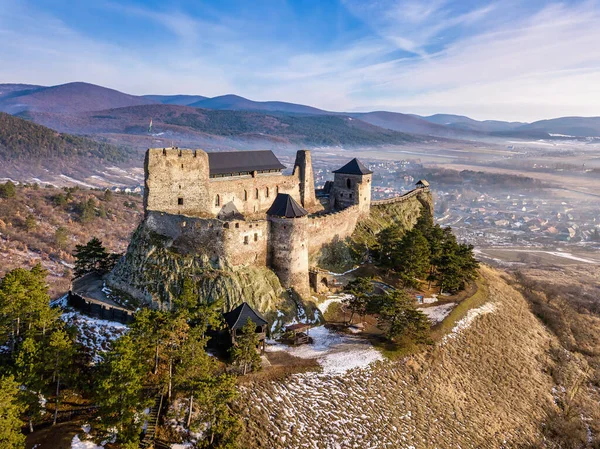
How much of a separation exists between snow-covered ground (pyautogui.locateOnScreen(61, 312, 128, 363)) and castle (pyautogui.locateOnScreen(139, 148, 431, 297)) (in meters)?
9.15

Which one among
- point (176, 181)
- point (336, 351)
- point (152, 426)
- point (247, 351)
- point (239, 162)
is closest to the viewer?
point (152, 426)

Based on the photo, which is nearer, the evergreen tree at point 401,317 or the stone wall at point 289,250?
the evergreen tree at point 401,317

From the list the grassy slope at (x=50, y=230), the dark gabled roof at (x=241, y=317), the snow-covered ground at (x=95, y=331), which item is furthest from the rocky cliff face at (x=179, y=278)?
the grassy slope at (x=50, y=230)

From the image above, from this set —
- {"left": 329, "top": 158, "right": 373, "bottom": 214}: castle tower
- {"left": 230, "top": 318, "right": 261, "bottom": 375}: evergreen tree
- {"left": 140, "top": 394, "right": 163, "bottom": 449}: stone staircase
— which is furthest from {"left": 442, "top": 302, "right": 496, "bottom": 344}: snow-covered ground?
{"left": 140, "top": 394, "right": 163, "bottom": 449}: stone staircase

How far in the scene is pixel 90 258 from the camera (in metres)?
44.0

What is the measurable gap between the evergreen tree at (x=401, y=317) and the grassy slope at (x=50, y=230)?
50548 mm

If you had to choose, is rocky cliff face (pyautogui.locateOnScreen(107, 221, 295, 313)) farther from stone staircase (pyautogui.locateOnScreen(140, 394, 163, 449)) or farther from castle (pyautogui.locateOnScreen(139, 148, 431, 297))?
stone staircase (pyautogui.locateOnScreen(140, 394, 163, 449))

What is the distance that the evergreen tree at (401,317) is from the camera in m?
36.9

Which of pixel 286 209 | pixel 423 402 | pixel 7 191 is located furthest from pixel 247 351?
pixel 7 191

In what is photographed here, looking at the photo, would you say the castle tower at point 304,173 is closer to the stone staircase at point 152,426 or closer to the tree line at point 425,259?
the tree line at point 425,259

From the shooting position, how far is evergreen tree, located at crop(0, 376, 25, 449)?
21.0 metres

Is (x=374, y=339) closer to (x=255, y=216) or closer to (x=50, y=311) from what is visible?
(x=255, y=216)

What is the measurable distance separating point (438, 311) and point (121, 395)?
33359mm

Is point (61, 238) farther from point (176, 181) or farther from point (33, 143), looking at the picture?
point (33, 143)
